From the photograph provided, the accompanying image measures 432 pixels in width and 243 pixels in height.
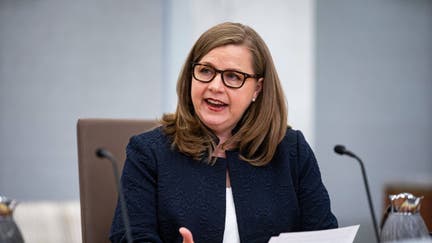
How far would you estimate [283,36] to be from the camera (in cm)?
359

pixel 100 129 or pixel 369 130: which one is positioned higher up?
pixel 100 129

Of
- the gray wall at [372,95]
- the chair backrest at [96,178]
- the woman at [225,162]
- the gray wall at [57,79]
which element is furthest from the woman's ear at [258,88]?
the gray wall at [372,95]

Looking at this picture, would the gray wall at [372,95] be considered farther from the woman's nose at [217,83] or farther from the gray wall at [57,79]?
the woman's nose at [217,83]

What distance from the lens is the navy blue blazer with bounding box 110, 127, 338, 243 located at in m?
1.84

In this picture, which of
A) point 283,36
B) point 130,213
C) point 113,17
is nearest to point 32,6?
point 113,17

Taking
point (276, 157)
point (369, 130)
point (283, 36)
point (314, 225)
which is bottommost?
point (369, 130)

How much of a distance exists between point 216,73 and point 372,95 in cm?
347

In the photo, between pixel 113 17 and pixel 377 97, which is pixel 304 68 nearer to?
pixel 113 17

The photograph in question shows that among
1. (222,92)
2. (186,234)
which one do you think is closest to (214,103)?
(222,92)

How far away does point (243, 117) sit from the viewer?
2.05 m

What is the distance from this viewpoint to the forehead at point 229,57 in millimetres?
1880

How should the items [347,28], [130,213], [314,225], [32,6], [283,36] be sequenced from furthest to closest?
[347,28] < [32,6] < [283,36] < [314,225] < [130,213]

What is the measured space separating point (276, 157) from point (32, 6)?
2.36m


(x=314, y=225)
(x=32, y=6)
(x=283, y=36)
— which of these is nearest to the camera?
(x=314, y=225)
